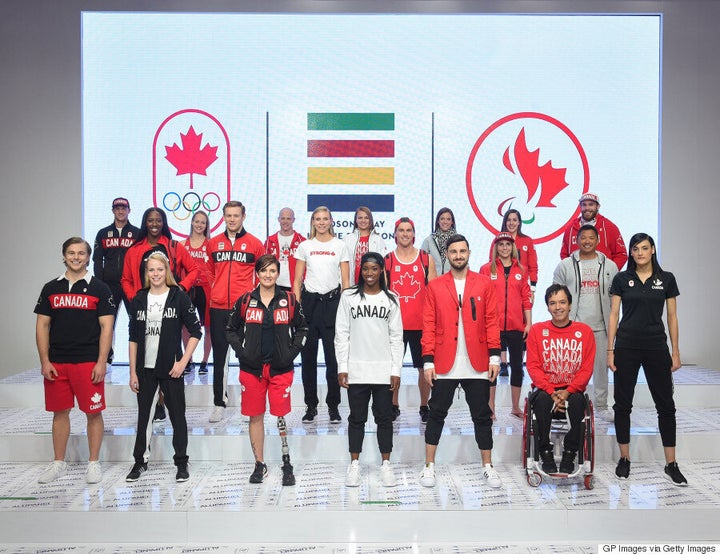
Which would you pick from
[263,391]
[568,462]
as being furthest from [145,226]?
[568,462]

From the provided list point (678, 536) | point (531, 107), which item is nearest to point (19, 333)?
point (531, 107)

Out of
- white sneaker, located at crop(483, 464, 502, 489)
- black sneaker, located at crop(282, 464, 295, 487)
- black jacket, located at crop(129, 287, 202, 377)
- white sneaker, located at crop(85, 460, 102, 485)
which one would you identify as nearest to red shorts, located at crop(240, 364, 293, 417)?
black sneaker, located at crop(282, 464, 295, 487)

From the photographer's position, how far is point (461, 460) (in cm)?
465

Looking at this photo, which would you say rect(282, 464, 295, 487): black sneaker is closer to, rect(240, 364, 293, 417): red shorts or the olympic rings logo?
rect(240, 364, 293, 417): red shorts

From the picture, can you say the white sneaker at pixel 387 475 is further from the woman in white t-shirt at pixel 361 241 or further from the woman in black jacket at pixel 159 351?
the woman in white t-shirt at pixel 361 241

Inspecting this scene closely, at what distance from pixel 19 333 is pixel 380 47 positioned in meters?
4.63

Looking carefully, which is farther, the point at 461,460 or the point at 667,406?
the point at 461,460

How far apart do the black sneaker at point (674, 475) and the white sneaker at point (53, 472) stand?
12.1 feet

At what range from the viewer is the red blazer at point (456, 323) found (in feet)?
13.8

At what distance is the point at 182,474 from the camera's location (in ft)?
14.0

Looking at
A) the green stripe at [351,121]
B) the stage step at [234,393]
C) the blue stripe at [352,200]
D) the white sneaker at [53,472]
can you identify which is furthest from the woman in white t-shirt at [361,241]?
the white sneaker at [53,472]

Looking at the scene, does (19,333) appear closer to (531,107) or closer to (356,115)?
(356,115)

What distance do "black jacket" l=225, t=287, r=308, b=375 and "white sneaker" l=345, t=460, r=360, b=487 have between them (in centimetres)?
69

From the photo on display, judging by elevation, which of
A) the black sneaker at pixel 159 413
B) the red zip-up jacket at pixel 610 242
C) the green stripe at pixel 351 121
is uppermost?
the green stripe at pixel 351 121
